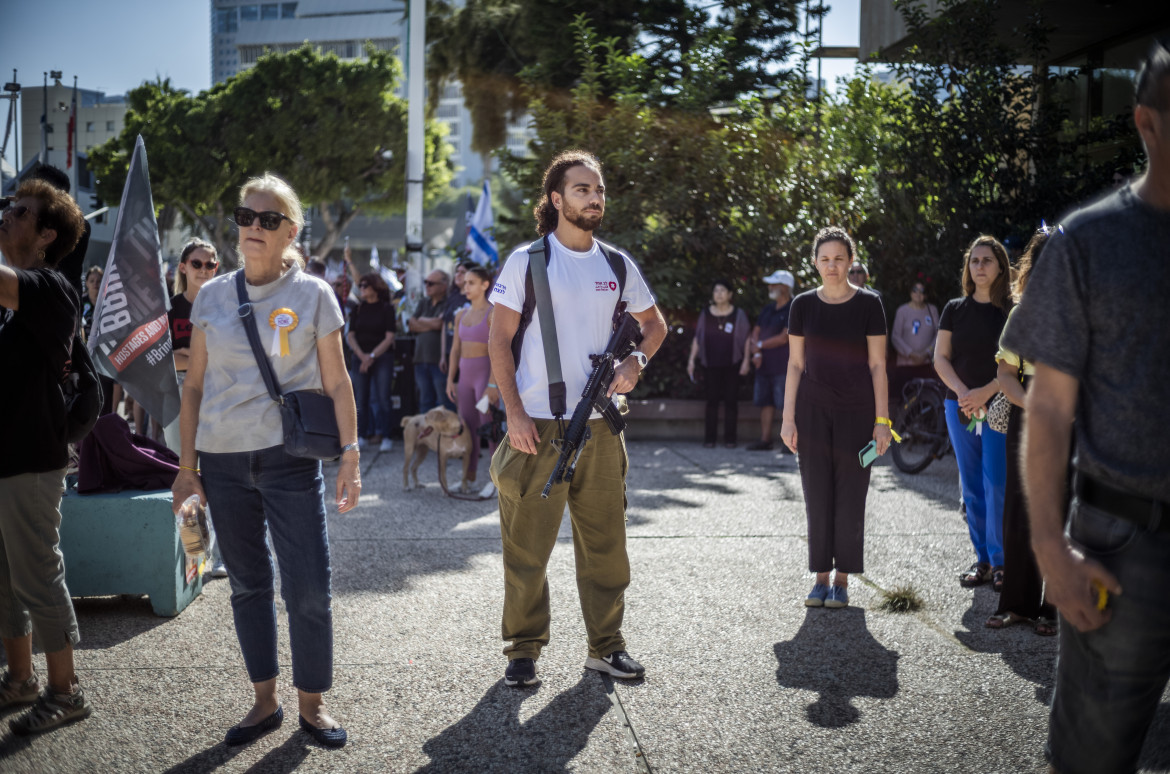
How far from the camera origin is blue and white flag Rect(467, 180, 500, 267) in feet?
46.3

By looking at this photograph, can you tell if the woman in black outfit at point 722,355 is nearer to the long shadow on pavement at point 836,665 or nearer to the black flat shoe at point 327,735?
the long shadow on pavement at point 836,665

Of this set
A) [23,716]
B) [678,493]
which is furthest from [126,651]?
[678,493]

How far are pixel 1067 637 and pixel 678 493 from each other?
22.1 ft

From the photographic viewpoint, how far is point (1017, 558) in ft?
16.1

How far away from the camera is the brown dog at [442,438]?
8.49m

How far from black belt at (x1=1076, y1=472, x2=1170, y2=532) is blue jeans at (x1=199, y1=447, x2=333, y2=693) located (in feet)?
7.78

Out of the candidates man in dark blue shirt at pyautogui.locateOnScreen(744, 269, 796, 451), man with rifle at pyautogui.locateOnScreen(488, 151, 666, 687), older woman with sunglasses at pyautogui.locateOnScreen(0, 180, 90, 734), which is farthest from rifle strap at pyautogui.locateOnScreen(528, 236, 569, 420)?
man in dark blue shirt at pyautogui.locateOnScreen(744, 269, 796, 451)

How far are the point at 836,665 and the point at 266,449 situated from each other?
2.57 m

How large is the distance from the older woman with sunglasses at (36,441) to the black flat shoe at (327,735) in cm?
90

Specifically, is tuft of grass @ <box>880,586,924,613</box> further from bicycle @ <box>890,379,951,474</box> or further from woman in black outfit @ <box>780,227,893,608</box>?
bicycle @ <box>890,379,951,474</box>

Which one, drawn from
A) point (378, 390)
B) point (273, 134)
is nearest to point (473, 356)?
point (378, 390)

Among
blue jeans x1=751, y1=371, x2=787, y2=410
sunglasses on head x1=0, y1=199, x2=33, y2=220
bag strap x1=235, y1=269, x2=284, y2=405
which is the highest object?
sunglasses on head x1=0, y1=199, x2=33, y2=220

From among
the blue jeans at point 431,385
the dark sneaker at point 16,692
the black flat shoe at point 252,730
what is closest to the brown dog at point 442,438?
the blue jeans at point 431,385

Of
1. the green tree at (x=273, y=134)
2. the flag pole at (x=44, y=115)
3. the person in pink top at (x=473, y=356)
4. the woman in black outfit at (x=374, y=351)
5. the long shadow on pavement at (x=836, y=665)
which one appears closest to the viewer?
the long shadow on pavement at (x=836, y=665)
